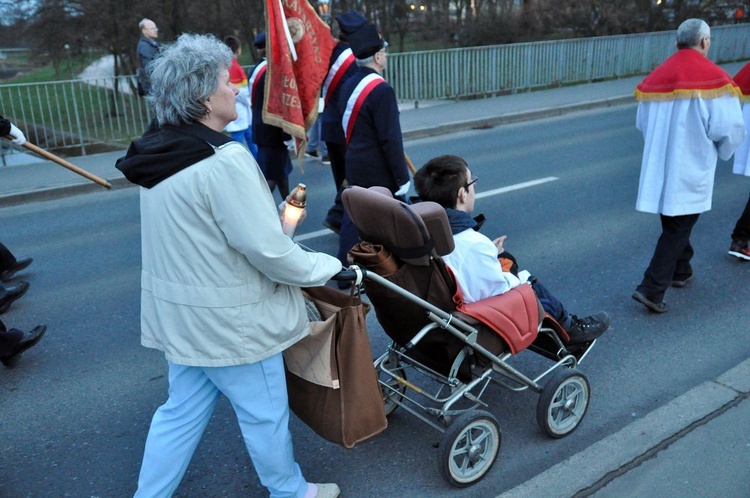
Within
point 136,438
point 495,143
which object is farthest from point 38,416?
point 495,143

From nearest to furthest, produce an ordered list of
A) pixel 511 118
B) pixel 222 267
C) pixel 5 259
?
pixel 222 267
pixel 5 259
pixel 511 118

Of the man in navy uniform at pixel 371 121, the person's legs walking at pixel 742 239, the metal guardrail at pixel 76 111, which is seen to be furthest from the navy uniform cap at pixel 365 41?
the metal guardrail at pixel 76 111

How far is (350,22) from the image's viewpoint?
205 inches

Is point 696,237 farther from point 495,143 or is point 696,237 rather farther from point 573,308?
point 495,143

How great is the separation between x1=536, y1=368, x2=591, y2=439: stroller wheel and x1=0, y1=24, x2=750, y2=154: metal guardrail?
381 inches

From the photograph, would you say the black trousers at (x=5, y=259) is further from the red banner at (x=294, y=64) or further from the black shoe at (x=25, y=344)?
the red banner at (x=294, y=64)

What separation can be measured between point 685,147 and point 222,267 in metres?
3.55

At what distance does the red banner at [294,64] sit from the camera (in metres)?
4.84

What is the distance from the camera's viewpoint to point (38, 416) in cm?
402

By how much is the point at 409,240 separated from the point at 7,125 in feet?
13.5

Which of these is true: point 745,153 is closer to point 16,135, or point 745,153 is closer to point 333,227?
point 333,227

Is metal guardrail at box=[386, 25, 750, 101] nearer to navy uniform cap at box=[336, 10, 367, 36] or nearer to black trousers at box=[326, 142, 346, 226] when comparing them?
black trousers at box=[326, 142, 346, 226]

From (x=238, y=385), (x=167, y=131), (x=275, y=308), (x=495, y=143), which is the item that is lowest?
(x=495, y=143)

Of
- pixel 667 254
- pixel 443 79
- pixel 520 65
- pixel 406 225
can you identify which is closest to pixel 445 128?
pixel 443 79
